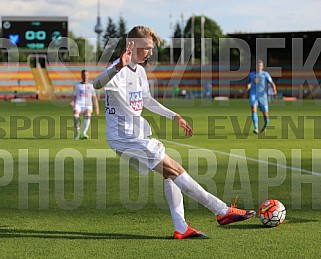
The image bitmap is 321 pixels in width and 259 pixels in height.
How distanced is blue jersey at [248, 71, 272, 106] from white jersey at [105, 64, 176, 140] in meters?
16.8

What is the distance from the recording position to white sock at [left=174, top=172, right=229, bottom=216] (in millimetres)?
7719

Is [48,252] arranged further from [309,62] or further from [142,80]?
[309,62]

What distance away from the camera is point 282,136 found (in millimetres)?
22422

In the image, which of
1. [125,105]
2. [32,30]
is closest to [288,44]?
[32,30]

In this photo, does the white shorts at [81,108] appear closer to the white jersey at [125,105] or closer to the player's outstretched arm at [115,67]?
the white jersey at [125,105]

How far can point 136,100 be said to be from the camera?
25.9ft

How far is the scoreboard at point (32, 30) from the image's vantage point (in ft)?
161

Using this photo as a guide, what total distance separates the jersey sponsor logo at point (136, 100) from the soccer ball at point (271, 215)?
1839mm

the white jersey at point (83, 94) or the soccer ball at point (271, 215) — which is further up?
the white jersey at point (83, 94)

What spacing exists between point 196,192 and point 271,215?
0.97 m

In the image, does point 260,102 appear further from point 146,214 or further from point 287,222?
point 287,222

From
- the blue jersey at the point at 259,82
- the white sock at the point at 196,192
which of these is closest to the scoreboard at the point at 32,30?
the blue jersey at the point at 259,82

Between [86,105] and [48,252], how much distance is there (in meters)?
17.2

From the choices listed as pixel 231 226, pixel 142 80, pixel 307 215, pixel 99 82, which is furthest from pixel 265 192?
pixel 99 82
